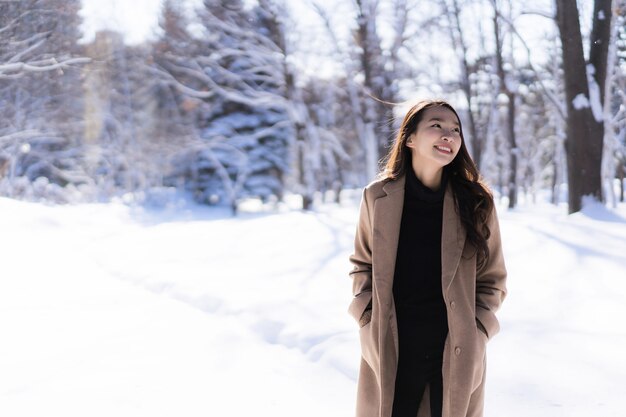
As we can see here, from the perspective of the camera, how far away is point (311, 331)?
536cm

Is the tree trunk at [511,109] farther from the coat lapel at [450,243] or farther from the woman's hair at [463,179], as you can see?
the coat lapel at [450,243]

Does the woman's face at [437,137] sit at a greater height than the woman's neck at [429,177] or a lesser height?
greater

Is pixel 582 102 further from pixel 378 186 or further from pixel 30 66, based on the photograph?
pixel 30 66

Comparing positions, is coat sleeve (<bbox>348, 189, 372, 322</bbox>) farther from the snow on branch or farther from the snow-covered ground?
the snow on branch

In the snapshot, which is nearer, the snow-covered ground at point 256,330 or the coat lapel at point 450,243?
the coat lapel at point 450,243

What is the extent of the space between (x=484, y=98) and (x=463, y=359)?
1078 inches

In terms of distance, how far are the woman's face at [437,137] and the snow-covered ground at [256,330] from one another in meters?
2.09

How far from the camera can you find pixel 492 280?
7.06 feet

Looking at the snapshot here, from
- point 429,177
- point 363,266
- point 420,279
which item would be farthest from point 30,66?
point 420,279

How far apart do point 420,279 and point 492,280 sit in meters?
0.31

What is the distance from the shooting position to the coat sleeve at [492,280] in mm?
2096

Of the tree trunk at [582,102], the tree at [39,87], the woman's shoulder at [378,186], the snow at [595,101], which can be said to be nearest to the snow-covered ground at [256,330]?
the tree trunk at [582,102]

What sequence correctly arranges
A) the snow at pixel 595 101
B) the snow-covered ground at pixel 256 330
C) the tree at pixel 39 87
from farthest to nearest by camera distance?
the tree at pixel 39 87, the snow at pixel 595 101, the snow-covered ground at pixel 256 330

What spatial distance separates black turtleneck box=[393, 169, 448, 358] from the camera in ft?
6.69
